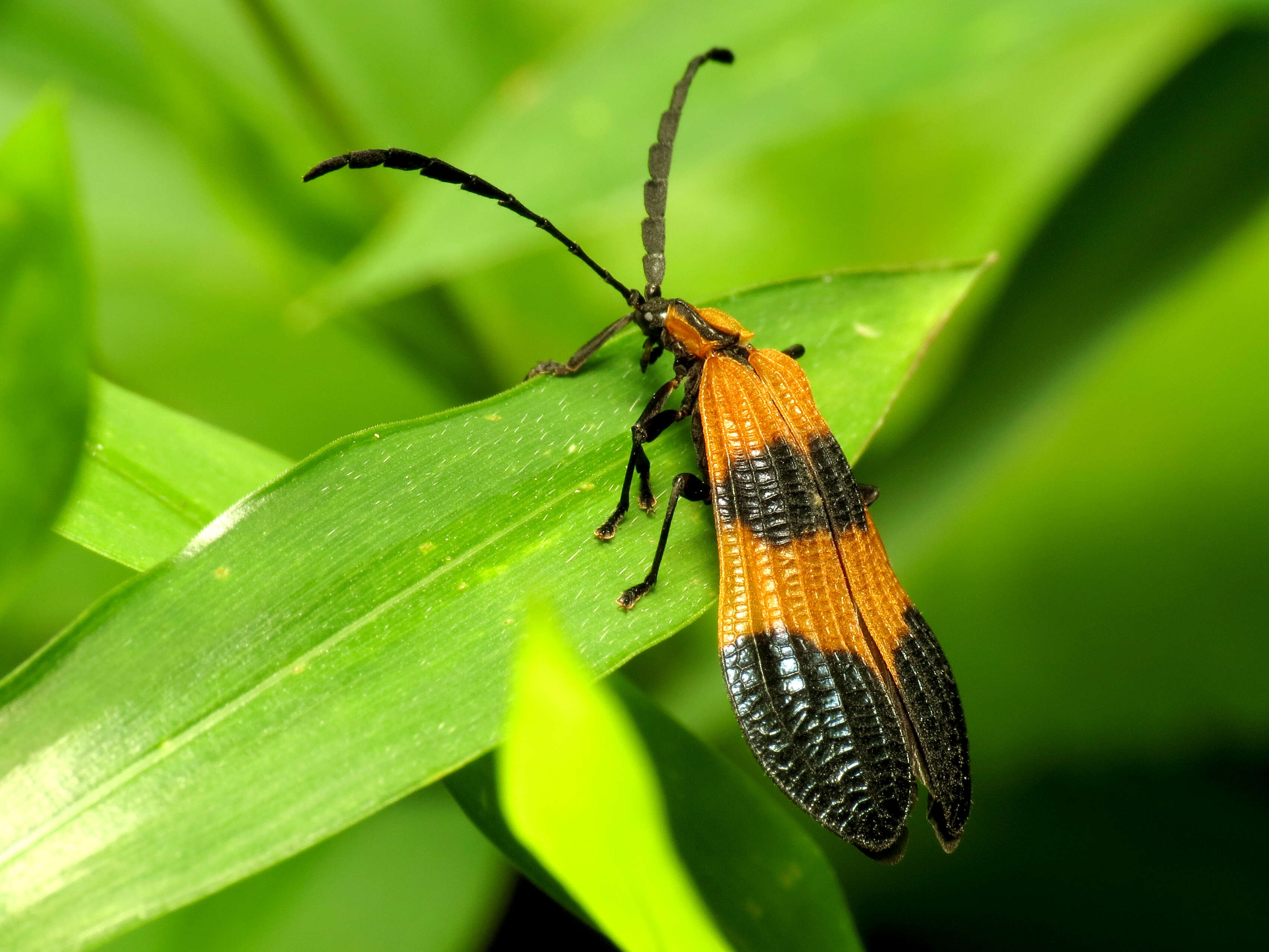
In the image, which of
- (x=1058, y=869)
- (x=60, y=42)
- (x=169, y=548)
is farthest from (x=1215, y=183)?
(x=60, y=42)

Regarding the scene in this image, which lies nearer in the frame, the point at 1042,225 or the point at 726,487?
the point at 726,487

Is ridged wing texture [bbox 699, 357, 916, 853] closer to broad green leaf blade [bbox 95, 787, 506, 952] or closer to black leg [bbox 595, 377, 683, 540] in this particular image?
black leg [bbox 595, 377, 683, 540]

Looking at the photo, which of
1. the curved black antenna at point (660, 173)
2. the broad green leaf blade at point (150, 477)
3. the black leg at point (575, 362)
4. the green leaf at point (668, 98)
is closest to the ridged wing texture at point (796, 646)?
the black leg at point (575, 362)

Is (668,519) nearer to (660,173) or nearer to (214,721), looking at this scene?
(214,721)

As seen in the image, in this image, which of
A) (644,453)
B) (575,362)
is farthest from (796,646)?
(575,362)

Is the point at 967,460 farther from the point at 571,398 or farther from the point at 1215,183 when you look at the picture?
the point at 571,398

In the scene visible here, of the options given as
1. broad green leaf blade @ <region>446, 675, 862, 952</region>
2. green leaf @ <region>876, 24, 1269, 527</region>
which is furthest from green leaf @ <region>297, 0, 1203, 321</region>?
broad green leaf blade @ <region>446, 675, 862, 952</region>

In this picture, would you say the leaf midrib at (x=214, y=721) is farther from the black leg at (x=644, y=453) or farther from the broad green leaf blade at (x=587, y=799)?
the broad green leaf blade at (x=587, y=799)
